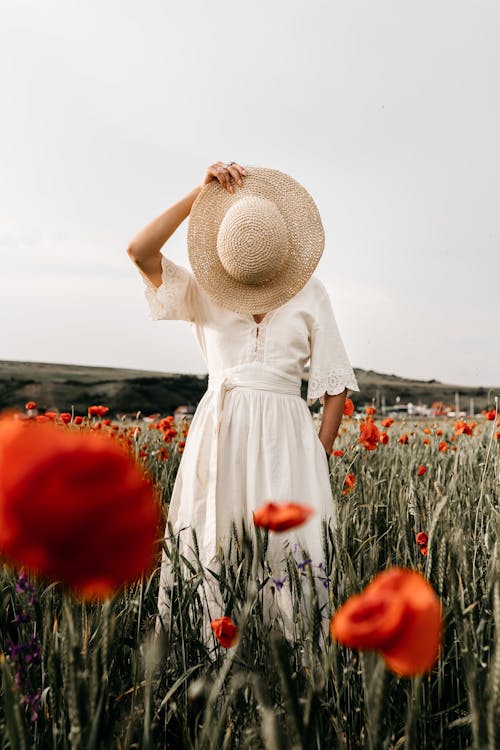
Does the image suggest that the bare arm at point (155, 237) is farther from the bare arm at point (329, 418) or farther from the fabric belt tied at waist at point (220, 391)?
the bare arm at point (329, 418)

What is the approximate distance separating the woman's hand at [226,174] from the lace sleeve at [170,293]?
313mm

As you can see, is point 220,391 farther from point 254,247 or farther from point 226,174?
point 226,174

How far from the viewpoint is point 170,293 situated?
2025 millimetres

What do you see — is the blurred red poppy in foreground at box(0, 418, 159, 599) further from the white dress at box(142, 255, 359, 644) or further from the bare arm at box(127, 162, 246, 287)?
the bare arm at box(127, 162, 246, 287)

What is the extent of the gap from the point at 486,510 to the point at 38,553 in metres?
2.03

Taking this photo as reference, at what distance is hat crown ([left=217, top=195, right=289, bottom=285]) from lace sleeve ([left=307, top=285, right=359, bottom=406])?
30 centimetres

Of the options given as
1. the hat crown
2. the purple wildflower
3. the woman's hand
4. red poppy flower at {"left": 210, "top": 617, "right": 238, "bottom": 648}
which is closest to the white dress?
the hat crown

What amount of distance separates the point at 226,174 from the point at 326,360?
0.74 meters

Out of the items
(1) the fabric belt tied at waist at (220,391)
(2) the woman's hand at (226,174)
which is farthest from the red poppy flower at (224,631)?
(2) the woman's hand at (226,174)

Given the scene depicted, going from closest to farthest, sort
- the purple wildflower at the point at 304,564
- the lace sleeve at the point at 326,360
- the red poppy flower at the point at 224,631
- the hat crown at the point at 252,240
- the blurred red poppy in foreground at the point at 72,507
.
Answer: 1. the blurred red poppy in foreground at the point at 72,507
2. the purple wildflower at the point at 304,564
3. the red poppy flower at the point at 224,631
4. the hat crown at the point at 252,240
5. the lace sleeve at the point at 326,360

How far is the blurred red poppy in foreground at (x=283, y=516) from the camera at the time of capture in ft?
1.81

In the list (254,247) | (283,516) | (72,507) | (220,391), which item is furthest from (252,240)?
(72,507)

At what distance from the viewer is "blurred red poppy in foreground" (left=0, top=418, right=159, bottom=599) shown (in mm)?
359

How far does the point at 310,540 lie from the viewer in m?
1.89
